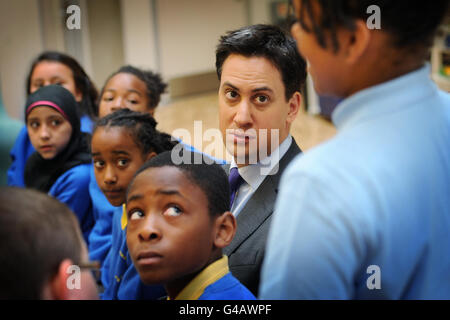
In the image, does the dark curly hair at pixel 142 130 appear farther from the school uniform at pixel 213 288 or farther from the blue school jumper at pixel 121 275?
the school uniform at pixel 213 288

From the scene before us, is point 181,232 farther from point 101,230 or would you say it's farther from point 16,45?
point 16,45

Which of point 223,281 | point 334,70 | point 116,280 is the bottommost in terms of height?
point 116,280

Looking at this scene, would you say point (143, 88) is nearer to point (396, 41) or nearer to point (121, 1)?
point (396, 41)

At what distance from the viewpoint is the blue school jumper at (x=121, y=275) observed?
1343mm

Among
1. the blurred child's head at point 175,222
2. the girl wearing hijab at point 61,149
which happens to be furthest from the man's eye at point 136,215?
the girl wearing hijab at point 61,149

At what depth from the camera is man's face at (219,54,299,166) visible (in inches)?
51.3

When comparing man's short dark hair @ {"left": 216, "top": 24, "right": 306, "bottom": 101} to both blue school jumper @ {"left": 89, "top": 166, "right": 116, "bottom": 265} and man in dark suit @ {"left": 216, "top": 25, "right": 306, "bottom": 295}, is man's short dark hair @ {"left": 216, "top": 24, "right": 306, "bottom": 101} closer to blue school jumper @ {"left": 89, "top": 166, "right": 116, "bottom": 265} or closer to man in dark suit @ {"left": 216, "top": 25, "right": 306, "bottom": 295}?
man in dark suit @ {"left": 216, "top": 25, "right": 306, "bottom": 295}

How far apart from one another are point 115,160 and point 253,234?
0.52 metres

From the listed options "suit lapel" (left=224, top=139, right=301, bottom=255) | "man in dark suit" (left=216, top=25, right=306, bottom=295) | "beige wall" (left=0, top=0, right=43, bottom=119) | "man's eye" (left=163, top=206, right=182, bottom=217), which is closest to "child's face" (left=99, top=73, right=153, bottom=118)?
"man in dark suit" (left=216, top=25, right=306, bottom=295)

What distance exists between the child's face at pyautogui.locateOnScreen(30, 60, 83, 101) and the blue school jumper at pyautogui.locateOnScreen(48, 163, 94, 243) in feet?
1.74

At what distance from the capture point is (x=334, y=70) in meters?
0.71

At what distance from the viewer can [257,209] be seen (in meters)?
→ 1.28
